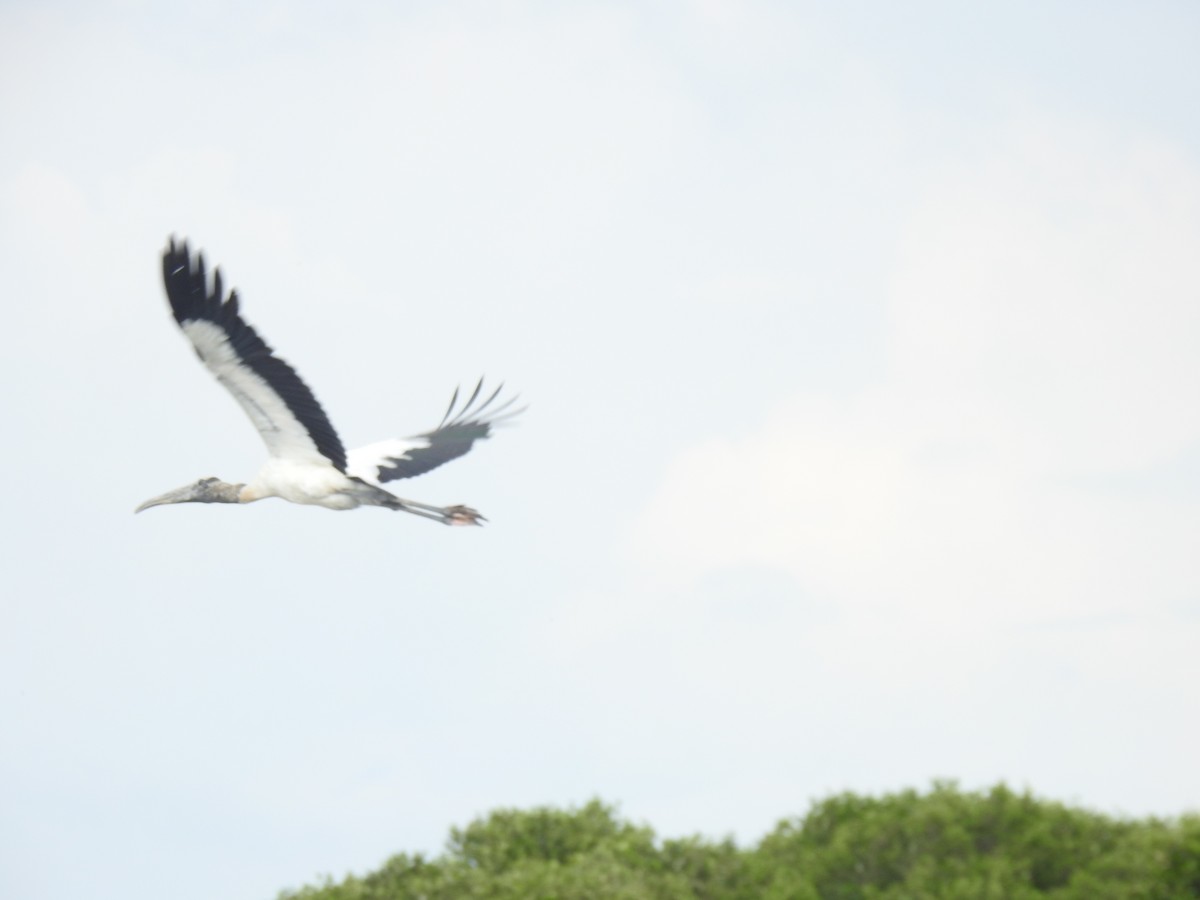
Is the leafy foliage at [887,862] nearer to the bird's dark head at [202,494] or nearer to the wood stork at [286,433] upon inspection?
the wood stork at [286,433]

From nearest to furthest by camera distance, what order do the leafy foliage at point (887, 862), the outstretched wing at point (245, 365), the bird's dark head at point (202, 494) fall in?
the leafy foliage at point (887, 862)
the outstretched wing at point (245, 365)
the bird's dark head at point (202, 494)

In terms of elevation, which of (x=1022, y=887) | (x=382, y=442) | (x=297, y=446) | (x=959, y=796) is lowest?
(x=1022, y=887)

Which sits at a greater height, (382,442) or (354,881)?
(382,442)

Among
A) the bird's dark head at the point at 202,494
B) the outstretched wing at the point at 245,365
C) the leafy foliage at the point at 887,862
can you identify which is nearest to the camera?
the leafy foliage at the point at 887,862

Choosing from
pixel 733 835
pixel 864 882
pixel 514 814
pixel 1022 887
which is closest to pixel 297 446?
pixel 514 814

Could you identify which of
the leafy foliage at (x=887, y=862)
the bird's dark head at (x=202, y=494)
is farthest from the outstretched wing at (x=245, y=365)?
the leafy foliage at (x=887, y=862)

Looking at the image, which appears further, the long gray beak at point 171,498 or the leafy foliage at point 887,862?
the long gray beak at point 171,498

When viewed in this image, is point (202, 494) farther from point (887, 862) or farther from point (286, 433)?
point (887, 862)

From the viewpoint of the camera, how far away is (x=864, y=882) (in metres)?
11.7

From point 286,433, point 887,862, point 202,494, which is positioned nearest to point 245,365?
point 286,433

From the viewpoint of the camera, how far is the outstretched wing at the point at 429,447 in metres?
20.3

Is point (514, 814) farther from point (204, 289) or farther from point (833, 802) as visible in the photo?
point (204, 289)

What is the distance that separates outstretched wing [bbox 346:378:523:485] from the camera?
20.3 metres

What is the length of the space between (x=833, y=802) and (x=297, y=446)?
7980 millimetres
